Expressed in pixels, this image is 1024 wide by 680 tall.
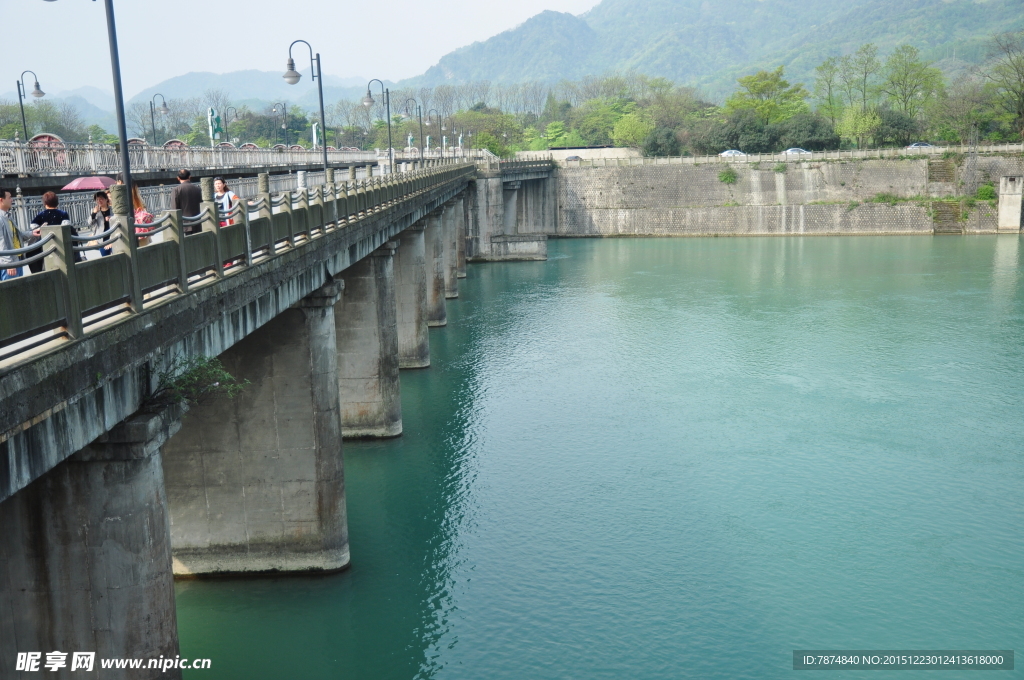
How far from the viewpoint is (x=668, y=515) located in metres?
22.6

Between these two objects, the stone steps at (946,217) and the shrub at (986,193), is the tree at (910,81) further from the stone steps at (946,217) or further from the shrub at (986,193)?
the stone steps at (946,217)

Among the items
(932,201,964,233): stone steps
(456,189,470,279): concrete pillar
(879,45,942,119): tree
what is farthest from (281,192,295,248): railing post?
(879,45,942,119): tree

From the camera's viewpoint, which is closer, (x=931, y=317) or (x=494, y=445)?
(x=494, y=445)

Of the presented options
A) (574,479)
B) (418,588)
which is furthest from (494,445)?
(418,588)

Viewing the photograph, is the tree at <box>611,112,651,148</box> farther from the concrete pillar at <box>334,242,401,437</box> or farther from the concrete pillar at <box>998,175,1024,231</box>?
the concrete pillar at <box>334,242,401,437</box>

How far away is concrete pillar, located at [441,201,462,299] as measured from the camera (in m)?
55.2

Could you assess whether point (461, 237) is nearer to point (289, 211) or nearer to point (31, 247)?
point (289, 211)

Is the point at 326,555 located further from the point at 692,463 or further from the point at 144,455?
the point at 692,463

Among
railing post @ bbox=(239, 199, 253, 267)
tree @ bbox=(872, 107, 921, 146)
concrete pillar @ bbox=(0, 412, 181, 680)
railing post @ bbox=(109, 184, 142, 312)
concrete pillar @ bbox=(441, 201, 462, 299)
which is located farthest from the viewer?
tree @ bbox=(872, 107, 921, 146)

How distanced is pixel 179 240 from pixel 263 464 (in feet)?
24.5

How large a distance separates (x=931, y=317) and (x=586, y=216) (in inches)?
1916

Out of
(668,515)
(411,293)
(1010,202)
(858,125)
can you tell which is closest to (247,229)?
(668,515)

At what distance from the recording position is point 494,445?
93.5 feet

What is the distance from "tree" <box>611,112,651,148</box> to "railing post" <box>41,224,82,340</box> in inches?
5100
